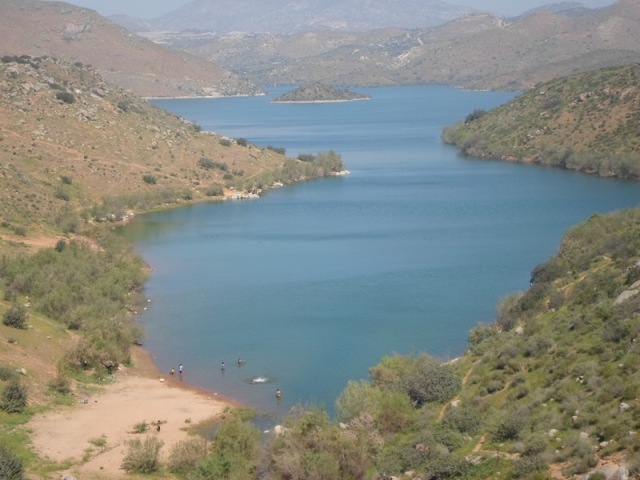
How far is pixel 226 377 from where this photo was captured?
40562mm

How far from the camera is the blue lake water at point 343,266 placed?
42.4 metres

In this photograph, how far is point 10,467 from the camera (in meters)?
25.1

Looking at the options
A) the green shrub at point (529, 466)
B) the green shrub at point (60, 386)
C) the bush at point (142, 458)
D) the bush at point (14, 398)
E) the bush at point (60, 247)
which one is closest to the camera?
the green shrub at point (529, 466)

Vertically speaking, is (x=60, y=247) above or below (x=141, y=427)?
above

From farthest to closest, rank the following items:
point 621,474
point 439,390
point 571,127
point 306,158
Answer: point 571,127, point 306,158, point 439,390, point 621,474

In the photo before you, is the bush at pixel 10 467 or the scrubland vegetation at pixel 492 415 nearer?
the scrubland vegetation at pixel 492 415

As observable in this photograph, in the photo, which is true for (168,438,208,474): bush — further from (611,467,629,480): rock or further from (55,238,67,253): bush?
(55,238,67,253): bush

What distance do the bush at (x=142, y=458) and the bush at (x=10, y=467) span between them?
11.7ft

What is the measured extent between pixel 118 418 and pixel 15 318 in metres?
9.16

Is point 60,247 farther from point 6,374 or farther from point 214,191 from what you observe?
point 214,191

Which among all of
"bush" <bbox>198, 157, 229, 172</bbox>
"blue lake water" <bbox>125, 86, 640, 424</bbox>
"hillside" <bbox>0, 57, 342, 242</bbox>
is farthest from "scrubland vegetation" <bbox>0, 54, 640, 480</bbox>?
"bush" <bbox>198, 157, 229, 172</bbox>

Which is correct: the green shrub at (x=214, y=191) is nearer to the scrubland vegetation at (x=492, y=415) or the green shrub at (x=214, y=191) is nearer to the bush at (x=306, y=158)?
the bush at (x=306, y=158)

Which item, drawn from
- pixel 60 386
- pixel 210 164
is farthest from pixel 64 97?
pixel 60 386

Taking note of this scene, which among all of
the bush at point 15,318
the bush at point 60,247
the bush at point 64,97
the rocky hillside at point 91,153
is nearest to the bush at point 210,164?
the rocky hillside at point 91,153
